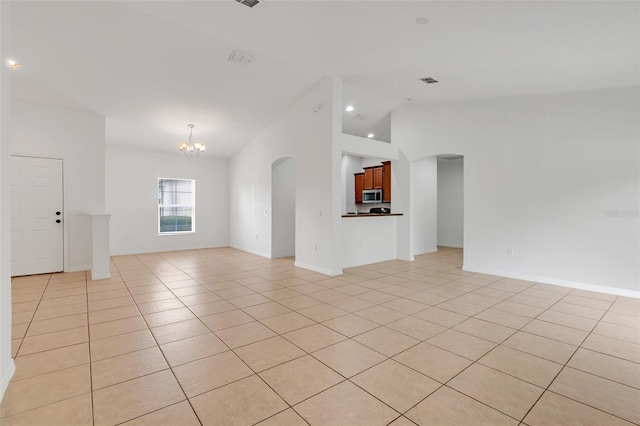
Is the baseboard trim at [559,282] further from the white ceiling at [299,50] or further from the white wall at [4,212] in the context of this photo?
the white wall at [4,212]

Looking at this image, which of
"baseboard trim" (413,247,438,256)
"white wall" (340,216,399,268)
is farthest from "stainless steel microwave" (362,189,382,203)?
"white wall" (340,216,399,268)

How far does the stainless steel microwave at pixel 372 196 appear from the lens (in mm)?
9289

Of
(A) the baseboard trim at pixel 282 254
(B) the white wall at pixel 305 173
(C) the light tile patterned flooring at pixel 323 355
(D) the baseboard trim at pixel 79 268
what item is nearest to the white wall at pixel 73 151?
(D) the baseboard trim at pixel 79 268

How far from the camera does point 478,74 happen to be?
4672mm

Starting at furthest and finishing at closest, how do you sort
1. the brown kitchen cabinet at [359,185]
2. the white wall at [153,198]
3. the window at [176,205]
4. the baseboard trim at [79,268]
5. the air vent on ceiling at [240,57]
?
the brown kitchen cabinet at [359,185], the window at [176,205], the white wall at [153,198], the baseboard trim at [79,268], the air vent on ceiling at [240,57]

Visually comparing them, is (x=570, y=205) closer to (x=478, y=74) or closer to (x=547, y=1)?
(x=478, y=74)

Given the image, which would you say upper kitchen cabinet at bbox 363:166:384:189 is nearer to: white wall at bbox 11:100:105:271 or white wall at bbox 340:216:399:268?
white wall at bbox 340:216:399:268

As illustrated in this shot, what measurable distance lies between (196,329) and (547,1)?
4733mm

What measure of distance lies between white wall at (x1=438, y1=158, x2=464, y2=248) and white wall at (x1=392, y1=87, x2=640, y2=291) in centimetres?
345

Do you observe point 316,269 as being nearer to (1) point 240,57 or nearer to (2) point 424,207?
(2) point 424,207

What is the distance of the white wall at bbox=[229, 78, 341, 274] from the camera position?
5.61 metres

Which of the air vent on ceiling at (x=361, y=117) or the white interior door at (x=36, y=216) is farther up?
the air vent on ceiling at (x=361, y=117)

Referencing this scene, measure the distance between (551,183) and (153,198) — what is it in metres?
9.14

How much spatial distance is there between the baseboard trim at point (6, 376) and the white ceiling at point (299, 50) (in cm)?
377
